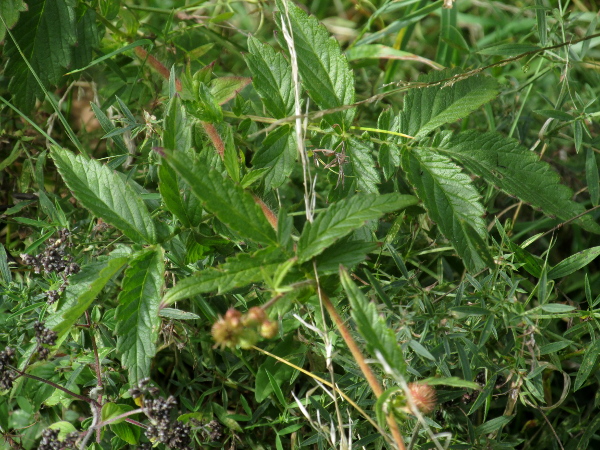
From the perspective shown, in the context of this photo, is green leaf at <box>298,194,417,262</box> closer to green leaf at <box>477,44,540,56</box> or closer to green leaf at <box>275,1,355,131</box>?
green leaf at <box>275,1,355,131</box>

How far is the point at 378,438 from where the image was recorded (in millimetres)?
1698

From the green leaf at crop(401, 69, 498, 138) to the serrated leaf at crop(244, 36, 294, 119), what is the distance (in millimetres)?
366

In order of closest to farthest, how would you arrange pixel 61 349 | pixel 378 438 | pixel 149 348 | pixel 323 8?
pixel 149 348 < pixel 378 438 < pixel 61 349 < pixel 323 8

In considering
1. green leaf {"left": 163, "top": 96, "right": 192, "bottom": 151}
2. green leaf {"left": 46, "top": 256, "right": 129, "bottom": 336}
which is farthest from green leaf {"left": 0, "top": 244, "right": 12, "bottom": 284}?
green leaf {"left": 163, "top": 96, "right": 192, "bottom": 151}

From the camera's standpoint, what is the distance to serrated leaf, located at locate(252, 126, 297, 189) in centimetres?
180

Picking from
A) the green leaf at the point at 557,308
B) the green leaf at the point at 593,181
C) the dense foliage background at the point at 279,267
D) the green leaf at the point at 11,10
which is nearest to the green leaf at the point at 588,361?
the dense foliage background at the point at 279,267

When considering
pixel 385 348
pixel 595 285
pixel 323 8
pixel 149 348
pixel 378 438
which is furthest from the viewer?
pixel 323 8

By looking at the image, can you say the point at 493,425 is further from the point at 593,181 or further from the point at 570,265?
the point at 593,181

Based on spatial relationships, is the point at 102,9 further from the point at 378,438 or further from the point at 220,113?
the point at 378,438

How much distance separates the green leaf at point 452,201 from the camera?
1716mm

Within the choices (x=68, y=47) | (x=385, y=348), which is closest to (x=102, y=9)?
(x=68, y=47)

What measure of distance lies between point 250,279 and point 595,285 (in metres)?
1.63

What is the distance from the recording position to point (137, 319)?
1574 millimetres

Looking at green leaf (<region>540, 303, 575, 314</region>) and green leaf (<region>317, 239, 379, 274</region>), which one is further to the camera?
green leaf (<region>540, 303, 575, 314</region>)
